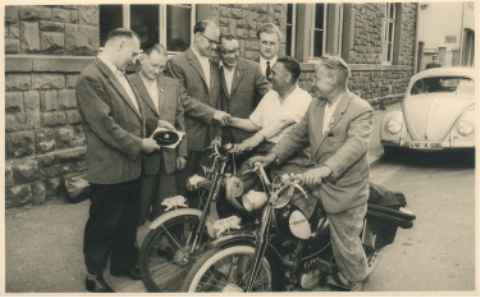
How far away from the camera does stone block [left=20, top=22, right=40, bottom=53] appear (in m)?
5.38

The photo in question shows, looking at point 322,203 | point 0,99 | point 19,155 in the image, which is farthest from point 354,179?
point 19,155

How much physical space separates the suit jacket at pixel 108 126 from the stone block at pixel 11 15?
2.27 m

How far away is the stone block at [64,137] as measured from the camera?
586 centimetres

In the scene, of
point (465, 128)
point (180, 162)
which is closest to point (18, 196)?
point (180, 162)

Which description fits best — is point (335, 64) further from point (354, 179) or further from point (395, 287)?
point (395, 287)

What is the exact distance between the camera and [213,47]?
185 inches

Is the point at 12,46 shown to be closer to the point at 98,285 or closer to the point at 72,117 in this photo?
the point at 72,117

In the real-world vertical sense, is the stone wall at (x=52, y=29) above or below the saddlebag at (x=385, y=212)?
above

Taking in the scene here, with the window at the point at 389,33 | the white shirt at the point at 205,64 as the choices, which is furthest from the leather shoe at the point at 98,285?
the window at the point at 389,33

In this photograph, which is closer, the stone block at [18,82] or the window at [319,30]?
the stone block at [18,82]

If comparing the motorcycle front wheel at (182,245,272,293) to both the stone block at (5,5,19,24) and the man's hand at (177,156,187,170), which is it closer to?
the man's hand at (177,156,187,170)

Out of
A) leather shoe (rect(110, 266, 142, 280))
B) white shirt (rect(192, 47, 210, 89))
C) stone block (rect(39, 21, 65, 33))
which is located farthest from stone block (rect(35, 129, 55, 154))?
leather shoe (rect(110, 266, 142, 280))

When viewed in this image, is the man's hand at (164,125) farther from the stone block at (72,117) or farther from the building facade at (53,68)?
the stone block at (72,117)

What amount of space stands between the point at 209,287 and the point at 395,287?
1590 mm
